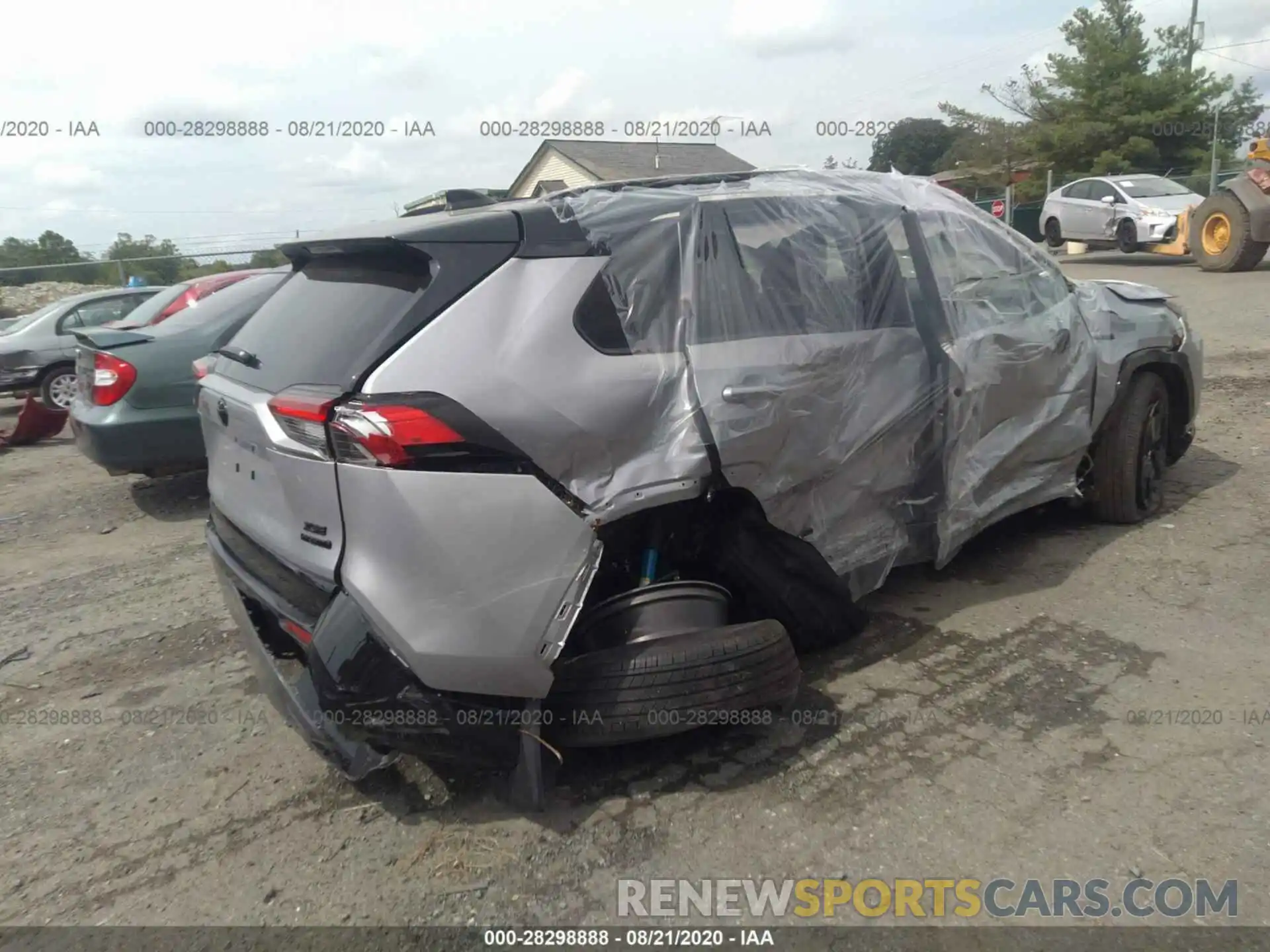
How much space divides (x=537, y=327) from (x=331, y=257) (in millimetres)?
840

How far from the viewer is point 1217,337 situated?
997 cm

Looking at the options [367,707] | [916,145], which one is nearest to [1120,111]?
[916,145]

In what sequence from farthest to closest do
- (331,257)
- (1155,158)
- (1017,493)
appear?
(1155,158), (1017,493), (331,257)

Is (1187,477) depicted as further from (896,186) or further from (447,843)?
(447,843)

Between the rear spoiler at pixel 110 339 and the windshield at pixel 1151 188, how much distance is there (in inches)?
700

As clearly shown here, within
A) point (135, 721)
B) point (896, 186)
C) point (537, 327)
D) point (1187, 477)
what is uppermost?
point (896, 186)

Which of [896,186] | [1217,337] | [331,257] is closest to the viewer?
[331,257]

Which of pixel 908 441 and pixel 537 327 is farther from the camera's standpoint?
pixel 908 441

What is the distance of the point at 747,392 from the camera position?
10.0ft

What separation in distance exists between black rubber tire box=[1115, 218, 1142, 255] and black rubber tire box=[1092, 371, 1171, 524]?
15.1m

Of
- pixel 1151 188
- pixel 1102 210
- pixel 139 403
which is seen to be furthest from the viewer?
pixel 1102 210

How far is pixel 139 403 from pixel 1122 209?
703 inches

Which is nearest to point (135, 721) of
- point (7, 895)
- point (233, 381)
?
point (7, 895)

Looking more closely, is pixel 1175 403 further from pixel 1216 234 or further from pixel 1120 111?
pixel 1120 111
